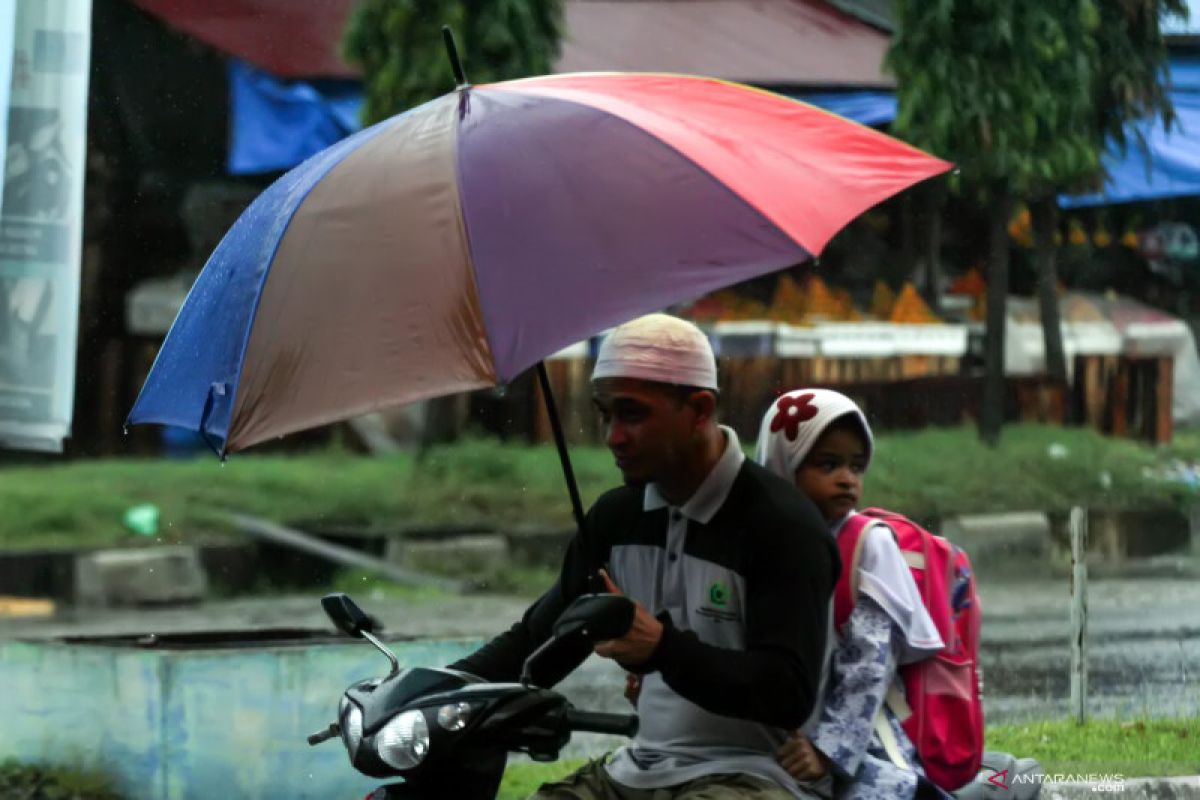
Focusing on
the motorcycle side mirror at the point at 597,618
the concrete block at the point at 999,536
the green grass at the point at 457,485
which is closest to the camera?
the motorcycle side mirror at the point at 597,618

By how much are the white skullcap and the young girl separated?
16.4 inches

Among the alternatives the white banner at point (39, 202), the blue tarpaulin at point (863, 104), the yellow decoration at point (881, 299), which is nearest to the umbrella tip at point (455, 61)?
the white banner at point (39, 202)

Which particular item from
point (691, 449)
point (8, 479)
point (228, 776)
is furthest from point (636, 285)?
point (8, 479)

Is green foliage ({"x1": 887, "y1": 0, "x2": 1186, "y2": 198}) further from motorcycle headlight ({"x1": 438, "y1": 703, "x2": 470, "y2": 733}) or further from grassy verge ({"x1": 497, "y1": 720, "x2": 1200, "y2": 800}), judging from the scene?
motorcycle headlight ({"x1": 438, "y1": 703, "x2": 470, "y2": 733})

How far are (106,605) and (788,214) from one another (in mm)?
10361

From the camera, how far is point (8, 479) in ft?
45.9

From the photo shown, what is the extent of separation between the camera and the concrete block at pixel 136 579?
43.3 feet

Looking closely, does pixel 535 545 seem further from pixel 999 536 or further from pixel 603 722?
pixel 603 722

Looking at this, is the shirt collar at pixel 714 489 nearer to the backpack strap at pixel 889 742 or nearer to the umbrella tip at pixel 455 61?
the backpack strap at pixel 889 742

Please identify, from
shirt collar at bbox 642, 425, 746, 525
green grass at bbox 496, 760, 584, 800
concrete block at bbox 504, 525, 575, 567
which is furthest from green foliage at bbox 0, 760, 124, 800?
concrete block at bbox 504, 525, 575, 567

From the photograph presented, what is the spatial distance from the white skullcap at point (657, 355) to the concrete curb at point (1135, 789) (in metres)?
3.78

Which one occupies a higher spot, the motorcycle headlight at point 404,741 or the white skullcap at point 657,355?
the white skullcap at point 657,355

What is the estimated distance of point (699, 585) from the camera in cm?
326

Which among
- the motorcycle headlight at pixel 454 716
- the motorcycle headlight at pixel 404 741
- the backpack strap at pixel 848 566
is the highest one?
the backpack strap at pixel 848 566
